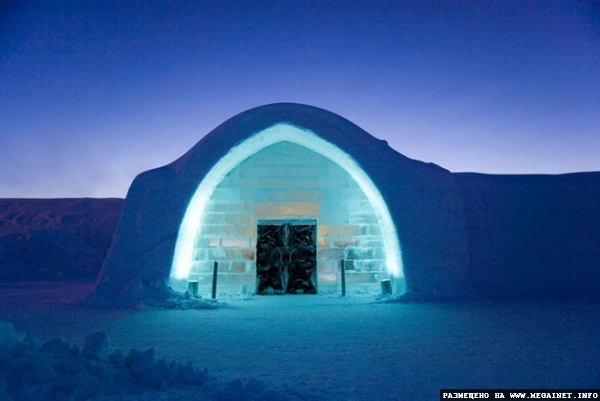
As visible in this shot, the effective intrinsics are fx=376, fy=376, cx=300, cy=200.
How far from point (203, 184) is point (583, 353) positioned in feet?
21.8

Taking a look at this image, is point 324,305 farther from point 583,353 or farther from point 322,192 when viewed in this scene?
point 583,353

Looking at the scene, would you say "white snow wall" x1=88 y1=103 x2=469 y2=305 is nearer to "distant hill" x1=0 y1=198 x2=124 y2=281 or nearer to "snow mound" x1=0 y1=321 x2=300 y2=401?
"snow mound" x1=0 y1=321 x2=300 y2=401

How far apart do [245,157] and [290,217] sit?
180 centimetres

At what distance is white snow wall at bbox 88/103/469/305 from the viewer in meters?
7.07

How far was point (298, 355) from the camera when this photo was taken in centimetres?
351

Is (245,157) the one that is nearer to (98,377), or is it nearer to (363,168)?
(363,168)

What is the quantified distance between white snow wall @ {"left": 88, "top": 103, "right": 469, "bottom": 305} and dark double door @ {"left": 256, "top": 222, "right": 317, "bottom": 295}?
2251mm

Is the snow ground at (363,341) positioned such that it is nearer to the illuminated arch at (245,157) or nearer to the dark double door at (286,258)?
the illuminated arch at (245,157)

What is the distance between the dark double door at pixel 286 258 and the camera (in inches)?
347

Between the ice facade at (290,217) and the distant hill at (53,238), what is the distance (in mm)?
8540

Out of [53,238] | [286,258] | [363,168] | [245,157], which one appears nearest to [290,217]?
[286,258]

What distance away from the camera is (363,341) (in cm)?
406

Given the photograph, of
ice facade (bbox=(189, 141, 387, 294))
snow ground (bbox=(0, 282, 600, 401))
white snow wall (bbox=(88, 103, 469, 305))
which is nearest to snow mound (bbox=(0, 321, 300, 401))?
snow ground (bbox=(0, 282, 600, 401))

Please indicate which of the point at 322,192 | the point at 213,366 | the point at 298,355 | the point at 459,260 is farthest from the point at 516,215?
the point at 213,366
